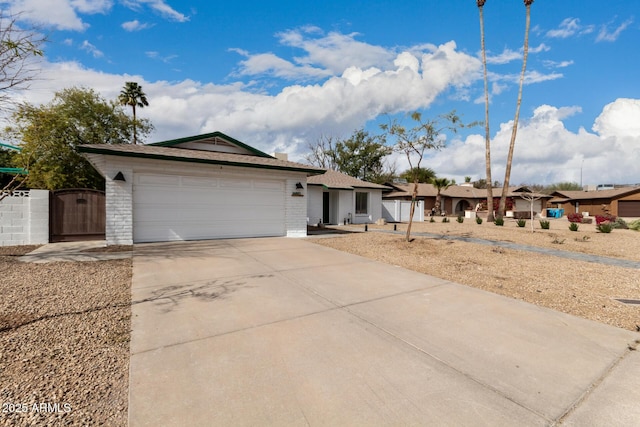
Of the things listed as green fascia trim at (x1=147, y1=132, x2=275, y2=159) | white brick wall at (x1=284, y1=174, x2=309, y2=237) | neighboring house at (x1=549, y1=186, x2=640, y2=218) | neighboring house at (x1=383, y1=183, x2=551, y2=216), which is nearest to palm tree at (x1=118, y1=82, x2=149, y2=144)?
green fascia trim at (x1=147, y1=132, x2=275, y2=159)

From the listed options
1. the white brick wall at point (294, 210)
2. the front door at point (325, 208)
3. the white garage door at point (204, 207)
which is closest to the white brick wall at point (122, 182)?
the white garage door at point (204, 207)

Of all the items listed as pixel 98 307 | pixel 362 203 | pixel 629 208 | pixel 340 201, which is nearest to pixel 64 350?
pixel 98 307

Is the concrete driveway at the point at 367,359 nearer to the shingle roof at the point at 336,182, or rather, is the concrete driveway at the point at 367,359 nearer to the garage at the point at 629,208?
the shingle roof at the point at 336,182

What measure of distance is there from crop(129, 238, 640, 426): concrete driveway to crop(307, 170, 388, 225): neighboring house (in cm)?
1345

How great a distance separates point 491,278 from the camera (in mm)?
6172

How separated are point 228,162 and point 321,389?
912 cm

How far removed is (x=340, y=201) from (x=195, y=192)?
11.1 metres

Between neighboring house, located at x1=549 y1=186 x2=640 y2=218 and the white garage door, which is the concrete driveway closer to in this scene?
the white garage door

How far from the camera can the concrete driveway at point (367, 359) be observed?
2172 mm

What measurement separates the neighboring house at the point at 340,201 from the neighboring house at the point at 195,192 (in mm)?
6186

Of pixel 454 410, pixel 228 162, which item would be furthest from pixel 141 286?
pixel 228 162

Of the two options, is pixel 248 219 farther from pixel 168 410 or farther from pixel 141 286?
pixel 168 410

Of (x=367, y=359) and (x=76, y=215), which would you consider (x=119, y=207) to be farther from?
(x=367, y=359)

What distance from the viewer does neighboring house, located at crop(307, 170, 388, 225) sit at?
1858cm
